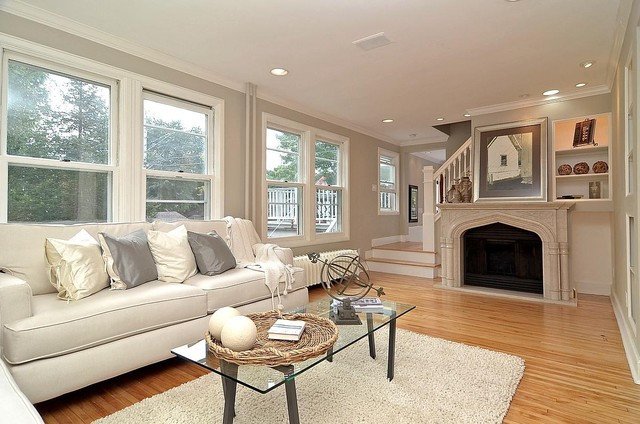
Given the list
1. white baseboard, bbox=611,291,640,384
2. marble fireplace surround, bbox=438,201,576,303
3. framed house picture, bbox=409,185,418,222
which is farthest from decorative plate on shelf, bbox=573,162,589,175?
framed house picture, bbox=409,185,418,222

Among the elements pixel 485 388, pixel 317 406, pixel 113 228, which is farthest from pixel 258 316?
pixel 113 228

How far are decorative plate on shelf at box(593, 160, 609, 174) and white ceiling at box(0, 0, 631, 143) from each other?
0.88 meters

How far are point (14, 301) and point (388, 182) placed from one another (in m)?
6.21

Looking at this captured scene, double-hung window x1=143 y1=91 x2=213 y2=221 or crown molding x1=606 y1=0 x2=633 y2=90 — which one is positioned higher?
crown molding x1=606 y1=0 x2=633 y2=90

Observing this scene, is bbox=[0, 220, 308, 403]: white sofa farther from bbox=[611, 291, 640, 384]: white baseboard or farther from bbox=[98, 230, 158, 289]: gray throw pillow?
bbox=[611, 291, 640, 384]: white baseboard

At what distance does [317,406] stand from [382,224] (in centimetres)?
515

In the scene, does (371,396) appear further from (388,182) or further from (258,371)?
(388,182)

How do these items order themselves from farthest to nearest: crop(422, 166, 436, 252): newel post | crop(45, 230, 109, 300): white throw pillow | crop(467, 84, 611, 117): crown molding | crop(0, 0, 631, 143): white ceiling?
crop(422, 166, 436, 252): newel post
crop(467, 84, 611, 117): crown molding
crop(0, 0, 631, 143): white ceiling
crop(45, 230, 109, 300): white throw pillow

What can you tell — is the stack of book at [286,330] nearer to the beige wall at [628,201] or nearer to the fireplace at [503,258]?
the beige wall at [628,201]

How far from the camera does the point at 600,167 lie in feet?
14.3

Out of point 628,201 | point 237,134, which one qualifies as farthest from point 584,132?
point 237,134

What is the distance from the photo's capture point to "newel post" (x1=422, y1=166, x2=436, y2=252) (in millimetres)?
5598

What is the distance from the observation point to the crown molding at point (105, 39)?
2480 mm

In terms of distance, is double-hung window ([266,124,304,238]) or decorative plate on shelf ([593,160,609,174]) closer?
decorative plate on shelf ([593,160,609,174])
